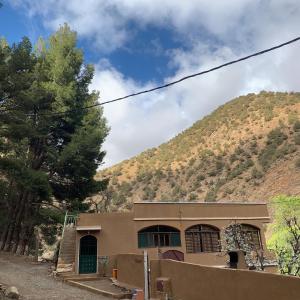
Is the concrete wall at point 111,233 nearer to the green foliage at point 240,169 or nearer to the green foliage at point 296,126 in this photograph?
the green foliage at point 240,169

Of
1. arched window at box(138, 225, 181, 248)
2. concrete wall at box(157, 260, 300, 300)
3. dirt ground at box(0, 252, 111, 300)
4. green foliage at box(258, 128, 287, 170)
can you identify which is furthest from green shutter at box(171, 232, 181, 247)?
green foliage at box(258, 128, 287, 170)

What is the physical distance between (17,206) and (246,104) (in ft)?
207

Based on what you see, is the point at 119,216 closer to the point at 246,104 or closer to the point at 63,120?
the point at 63,120

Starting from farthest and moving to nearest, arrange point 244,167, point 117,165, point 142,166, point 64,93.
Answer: point 117,165 < point 142,166 < point 244,167 < point 64,93

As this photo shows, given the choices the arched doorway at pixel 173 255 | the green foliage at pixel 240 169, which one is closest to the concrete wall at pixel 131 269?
the arched doorway at pixel 173 255

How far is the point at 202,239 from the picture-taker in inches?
1136

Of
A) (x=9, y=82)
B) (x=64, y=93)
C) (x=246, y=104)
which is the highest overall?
(x=246, y=104)

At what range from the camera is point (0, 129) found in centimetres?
2709

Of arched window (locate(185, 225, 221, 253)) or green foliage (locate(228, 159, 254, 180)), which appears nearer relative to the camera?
arched window (locate(185, 225, 221, 253))

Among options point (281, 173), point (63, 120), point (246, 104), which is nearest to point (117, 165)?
point (246, 104)

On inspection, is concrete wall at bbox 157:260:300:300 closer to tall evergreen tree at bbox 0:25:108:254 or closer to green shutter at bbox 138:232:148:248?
green shutter at bbox 138:232:148:248

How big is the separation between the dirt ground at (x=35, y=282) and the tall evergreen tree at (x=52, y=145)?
5115 millimetres

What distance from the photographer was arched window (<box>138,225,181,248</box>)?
27.0 m

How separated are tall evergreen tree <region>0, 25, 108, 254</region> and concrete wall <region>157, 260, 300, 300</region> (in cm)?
1647
